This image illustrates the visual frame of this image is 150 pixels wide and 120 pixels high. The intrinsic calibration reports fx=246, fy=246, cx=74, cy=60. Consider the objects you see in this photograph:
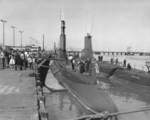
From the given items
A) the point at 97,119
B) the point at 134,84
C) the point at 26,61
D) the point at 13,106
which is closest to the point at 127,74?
the point at 134,84

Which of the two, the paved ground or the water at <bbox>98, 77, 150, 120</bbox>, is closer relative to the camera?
the paved ground

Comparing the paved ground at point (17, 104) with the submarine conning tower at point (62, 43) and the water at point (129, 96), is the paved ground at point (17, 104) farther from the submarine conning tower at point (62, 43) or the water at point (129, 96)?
the submarine conning tower at point (62, 43)

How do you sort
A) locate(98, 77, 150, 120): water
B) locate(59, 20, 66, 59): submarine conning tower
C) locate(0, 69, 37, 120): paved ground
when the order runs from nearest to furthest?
locate(0, 69, 37, 120): paved ground, locate(98, 77, 150, 120): water, locate(59, 20, 66, 59): submarine conning tower

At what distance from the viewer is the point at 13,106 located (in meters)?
11.3

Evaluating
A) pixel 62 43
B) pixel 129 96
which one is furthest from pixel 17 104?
pixel 62 43

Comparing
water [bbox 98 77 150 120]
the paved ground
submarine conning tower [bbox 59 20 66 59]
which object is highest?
submarine conning tower [bbox 59 20 66 59]

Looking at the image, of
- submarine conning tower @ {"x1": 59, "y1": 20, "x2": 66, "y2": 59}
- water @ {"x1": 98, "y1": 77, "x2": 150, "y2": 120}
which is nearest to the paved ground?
water @ {"x1": 98, "y1": 77, "x2": 150, "y2": 120}

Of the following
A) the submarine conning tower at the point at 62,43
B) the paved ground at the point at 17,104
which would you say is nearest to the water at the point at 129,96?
the paved ground at the point at 17,104

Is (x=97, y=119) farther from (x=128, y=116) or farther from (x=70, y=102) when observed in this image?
(x=70, y=102)

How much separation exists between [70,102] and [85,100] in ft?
22.4

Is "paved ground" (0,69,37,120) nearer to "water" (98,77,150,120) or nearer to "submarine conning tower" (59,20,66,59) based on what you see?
"water" (98,77,150,120)

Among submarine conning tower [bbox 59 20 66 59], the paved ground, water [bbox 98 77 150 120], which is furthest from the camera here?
submarine conning tower [bbox 59 20 66 59]

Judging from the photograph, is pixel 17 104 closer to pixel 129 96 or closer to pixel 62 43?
pixel 129 96

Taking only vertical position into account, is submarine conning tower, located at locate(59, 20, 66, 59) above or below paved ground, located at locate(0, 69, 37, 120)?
above
